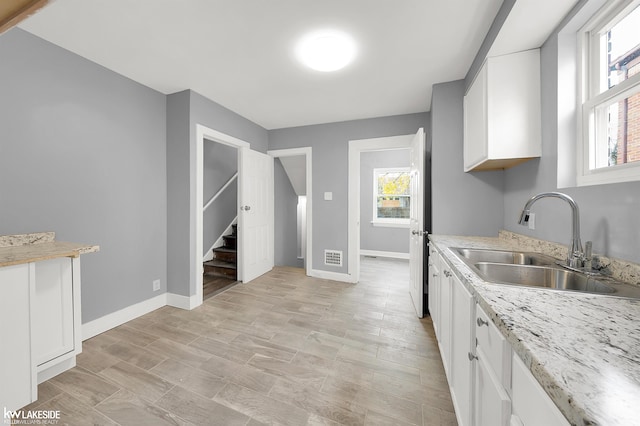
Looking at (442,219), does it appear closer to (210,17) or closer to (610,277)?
(610,277)

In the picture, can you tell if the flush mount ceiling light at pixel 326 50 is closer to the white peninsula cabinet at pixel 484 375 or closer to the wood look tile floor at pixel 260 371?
the white peninsula cabinet at pixel 484 375

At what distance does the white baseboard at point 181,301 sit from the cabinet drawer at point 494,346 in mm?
2772

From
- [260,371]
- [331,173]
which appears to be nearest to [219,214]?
[331,173]

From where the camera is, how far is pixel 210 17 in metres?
1.66

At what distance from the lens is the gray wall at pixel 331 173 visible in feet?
11.8

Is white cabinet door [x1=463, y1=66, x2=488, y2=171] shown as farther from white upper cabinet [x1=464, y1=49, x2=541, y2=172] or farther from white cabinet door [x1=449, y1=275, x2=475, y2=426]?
white cabinet door [x1=449, y1=275, x2=475, y2=426]

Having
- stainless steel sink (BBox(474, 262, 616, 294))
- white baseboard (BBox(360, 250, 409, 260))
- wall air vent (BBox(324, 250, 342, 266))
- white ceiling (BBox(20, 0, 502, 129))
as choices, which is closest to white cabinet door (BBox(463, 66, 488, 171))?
white ceiling (BBox(20, 0, 502, 129))

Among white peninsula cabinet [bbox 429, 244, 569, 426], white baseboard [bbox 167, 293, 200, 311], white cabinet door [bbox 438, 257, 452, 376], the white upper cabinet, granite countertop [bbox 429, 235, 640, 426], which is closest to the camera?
granite countertop [bbox 429, 235, 640, 426]

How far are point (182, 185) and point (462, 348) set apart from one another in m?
2.94

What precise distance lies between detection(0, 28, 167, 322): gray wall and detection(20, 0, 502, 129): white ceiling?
0.21 metres

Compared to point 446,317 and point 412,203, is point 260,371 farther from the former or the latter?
point 412,203

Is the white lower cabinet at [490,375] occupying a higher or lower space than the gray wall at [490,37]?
lower

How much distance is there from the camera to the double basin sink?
1006 millimetres

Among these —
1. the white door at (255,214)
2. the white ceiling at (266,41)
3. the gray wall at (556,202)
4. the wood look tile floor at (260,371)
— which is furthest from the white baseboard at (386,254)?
the white ceiling at (266,41)
